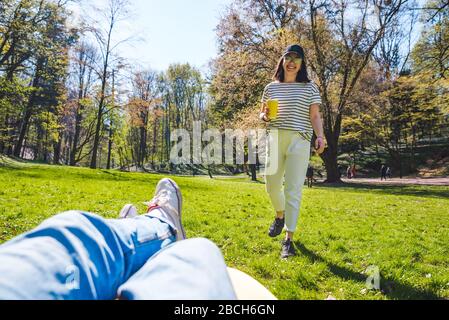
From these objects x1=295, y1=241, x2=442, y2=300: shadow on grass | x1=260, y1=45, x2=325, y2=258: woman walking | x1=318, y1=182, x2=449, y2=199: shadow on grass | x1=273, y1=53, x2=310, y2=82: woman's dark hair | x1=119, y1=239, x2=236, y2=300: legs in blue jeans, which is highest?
x1=273, y1=53, x2=310, y2=82: woman's dark hair

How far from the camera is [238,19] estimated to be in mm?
23016

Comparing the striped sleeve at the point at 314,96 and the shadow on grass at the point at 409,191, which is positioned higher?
the striped sleeve at the point at 314,96

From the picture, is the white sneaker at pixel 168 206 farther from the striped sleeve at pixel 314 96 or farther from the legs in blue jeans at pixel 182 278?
the striped sleeve at pixel 314 96

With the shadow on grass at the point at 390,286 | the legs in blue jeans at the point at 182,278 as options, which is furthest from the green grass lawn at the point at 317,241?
the legs in blue jeans at the point at 182,278

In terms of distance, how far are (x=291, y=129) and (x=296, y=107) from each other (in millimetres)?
283

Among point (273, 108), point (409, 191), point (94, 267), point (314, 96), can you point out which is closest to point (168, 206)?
point (94, 267)

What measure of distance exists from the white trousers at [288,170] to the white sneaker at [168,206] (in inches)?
57.7

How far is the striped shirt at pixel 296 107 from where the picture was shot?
153 inches

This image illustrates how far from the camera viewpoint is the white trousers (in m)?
3.74

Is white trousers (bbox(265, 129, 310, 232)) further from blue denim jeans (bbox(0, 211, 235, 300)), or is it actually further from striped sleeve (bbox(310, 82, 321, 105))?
blue denim jeans (bbox(0, 211, 235, 300))

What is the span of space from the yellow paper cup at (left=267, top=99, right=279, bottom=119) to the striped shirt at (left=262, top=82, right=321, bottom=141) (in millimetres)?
173

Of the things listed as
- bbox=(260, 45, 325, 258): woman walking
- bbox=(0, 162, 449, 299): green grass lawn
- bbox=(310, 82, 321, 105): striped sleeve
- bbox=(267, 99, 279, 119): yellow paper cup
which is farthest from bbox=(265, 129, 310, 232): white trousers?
bbox=(0, 162, 449, 299): green grass lawn

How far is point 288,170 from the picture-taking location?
3.81 meters

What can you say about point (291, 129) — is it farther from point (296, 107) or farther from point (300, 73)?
point (300, 73)
